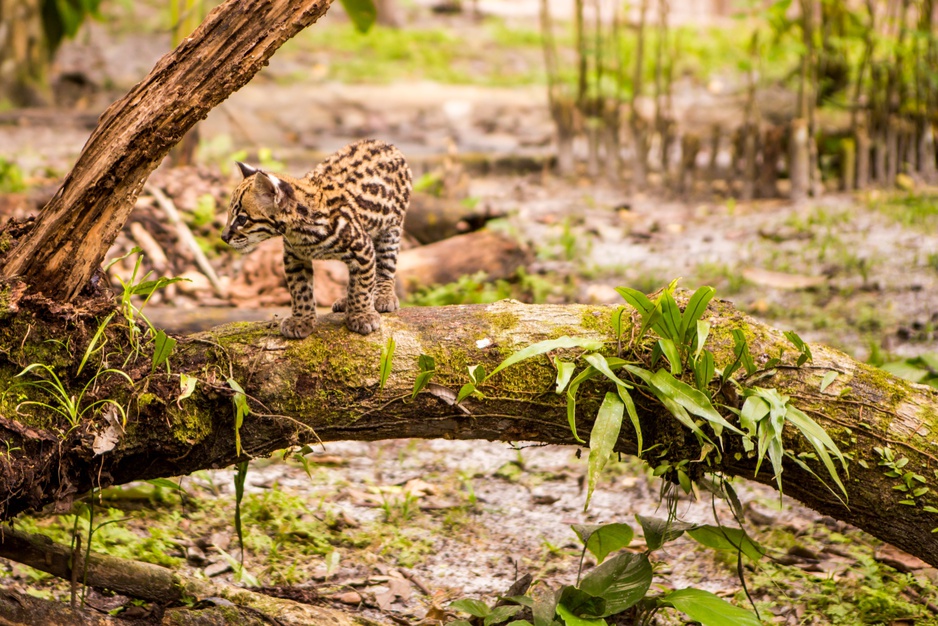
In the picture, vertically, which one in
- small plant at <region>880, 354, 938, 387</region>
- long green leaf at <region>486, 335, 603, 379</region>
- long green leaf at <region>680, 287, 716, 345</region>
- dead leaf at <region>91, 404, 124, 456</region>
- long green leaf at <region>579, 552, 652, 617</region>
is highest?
long green leaf at <region>680, 287, 716, 345</region>

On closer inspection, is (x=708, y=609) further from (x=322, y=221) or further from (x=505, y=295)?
(x=505, y=295)

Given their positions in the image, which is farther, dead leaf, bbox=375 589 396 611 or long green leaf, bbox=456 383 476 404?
dead leaf, bbox=375 589 396 611

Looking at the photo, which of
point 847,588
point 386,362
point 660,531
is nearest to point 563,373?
point 386,362

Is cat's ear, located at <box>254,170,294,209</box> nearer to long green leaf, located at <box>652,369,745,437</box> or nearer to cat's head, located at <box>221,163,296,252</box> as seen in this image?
cat's head, located at <box>221,163,296,252</box>

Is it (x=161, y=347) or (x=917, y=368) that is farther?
(x=917, y=368)

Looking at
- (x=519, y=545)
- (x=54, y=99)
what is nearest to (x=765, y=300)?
(x=519, y=545)

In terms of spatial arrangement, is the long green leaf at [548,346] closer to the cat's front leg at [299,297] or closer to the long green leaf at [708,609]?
the cat's front leg at [299,297]

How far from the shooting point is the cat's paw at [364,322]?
3656mm

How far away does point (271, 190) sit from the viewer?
367 cm

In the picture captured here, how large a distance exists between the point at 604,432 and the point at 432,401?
0.68 meters

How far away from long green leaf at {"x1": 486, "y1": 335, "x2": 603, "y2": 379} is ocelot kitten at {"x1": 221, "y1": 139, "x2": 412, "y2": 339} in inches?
27.4

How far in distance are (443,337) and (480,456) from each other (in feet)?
6.36

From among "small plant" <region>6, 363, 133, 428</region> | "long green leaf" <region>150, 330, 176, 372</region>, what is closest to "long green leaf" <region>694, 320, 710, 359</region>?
"long green leaf" <region>150, 330, 176, 372</region>

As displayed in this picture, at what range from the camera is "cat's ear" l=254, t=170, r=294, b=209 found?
3.64 m
